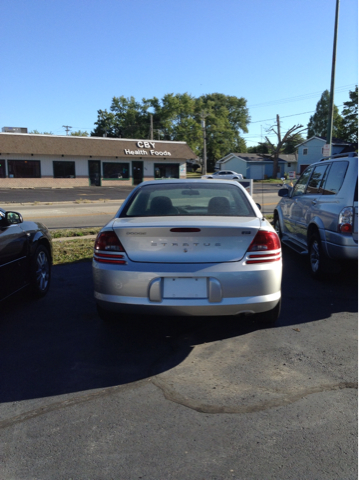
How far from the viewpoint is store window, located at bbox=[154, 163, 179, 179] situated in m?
49.2

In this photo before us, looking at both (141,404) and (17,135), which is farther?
(17,135)

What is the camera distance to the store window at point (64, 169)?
141 ft

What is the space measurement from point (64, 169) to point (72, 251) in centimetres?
3696

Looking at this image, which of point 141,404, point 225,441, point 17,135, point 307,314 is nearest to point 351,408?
point 225,441

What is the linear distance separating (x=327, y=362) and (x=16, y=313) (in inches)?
141

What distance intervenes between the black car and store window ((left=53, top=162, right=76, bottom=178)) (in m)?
39.2

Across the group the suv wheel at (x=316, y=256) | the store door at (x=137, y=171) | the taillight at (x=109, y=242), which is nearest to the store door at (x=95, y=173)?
the store door at (x=137, y=171)

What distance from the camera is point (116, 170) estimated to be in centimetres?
4669

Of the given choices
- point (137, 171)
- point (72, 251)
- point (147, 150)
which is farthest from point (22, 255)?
point (137, 171)

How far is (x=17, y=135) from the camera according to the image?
40656 millimetres

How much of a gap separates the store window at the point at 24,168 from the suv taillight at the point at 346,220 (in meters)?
40.0

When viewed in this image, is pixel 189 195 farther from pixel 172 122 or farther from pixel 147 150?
pixel 172 122

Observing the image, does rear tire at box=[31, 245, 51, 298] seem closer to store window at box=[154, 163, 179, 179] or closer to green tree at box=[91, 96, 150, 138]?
store window at box=[154, 163, 179, 179]

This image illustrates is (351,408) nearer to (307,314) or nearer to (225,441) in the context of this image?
(225,441)
